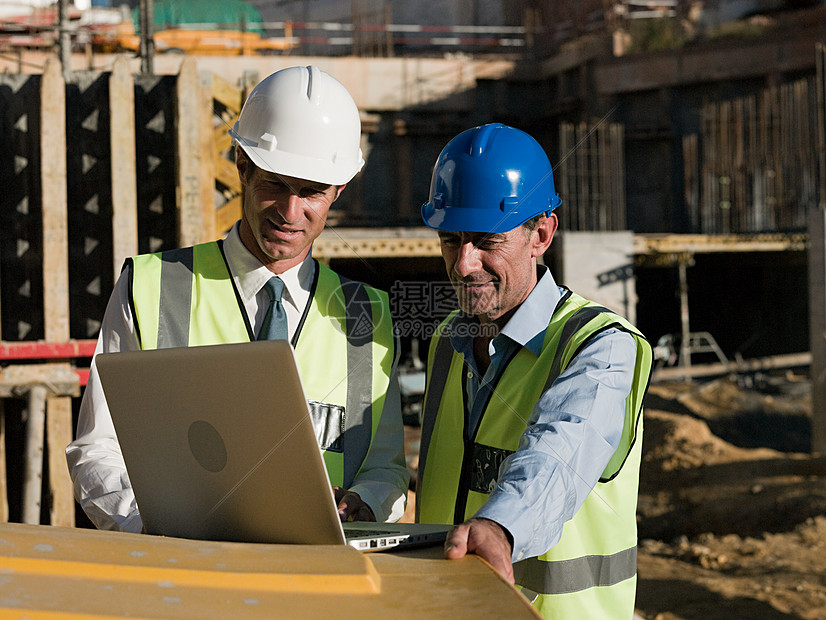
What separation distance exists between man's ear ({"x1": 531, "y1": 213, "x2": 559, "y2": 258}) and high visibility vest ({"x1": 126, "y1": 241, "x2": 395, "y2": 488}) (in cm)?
65

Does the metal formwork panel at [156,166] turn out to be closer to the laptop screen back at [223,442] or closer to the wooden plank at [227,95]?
the wooden plank at [227,95]

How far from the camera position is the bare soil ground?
320 inches

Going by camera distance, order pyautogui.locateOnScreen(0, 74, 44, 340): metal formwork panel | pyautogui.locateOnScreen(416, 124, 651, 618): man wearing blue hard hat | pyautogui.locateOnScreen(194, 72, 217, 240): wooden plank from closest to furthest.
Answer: pyautogui.locateOnScreen(416, 124, 651, 618): man wearing blue hard hat
pyautogui.locateOnScreen(194, 72, 217, 240): wooden plank
pyautogui.locateOnScreen(0, 74, 44, 340): metal formwork panel

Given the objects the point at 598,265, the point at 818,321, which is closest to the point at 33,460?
the point at 818,321

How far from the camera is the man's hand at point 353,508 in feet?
8.61

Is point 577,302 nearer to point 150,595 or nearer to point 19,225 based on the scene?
point 150,595

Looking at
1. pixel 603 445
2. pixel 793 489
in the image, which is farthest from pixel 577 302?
pixel 793 489

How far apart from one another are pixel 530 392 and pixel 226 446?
1186 millimetres

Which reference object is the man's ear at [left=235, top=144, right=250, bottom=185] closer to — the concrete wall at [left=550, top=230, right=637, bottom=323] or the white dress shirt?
the white dress shirt

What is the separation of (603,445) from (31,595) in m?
1.48

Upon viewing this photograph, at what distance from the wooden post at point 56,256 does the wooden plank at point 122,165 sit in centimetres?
32

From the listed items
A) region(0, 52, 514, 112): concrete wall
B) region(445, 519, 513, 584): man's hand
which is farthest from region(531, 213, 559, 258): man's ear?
region(0, 52, 514, 112): concrete wall

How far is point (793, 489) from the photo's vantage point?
10.8 meters

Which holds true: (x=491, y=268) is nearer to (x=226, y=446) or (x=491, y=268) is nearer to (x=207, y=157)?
(x=226, y=446)
